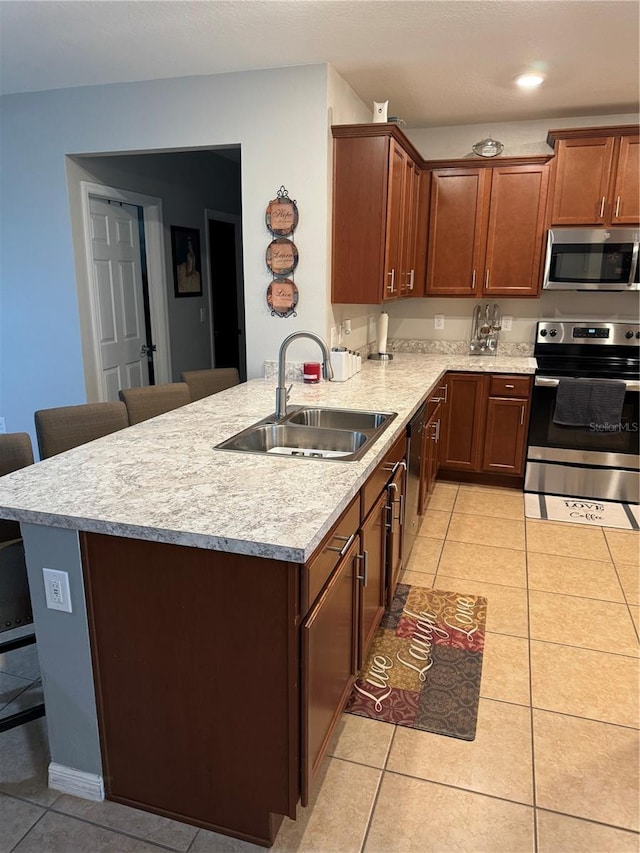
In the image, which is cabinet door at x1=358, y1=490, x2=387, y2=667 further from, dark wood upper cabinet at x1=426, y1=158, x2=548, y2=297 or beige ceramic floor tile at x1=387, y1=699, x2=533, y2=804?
dark wood upper cabinet at x1=426, y1=158, x2=548, y2=297

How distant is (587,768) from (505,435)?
8.31ft

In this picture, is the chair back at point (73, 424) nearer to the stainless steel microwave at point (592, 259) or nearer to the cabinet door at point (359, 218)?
the cabinet door at point (359, 218)

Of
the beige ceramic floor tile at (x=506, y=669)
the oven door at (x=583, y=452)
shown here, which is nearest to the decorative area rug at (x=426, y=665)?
the beige ceramic floor tile at (x=506, y=669)

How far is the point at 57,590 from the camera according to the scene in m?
1.61

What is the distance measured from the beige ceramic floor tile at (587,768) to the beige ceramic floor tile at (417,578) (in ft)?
3.11

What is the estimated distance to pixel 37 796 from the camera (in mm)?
1768

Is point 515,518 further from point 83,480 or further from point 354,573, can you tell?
point 83,480

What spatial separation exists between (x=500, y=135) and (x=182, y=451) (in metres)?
3.69

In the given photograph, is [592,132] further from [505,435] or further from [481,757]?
[481,757]

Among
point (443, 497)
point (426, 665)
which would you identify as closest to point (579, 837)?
point (426, 665)

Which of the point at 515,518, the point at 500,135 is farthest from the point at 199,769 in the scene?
the point at 500,135

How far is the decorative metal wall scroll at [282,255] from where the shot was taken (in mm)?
3443

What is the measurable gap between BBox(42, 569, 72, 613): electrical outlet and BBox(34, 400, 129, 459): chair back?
3.11ft

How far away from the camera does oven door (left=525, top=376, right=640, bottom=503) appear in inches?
154
